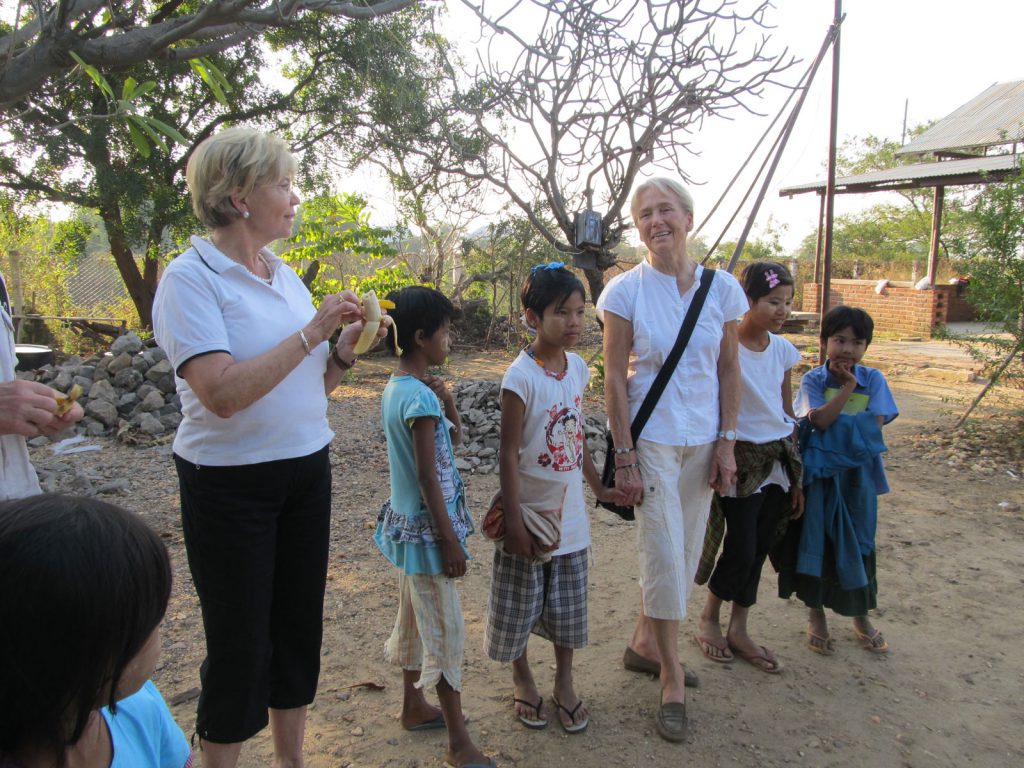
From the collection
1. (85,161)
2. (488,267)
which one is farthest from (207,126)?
Result: (488,267)

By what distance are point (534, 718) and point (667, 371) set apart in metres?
1.29

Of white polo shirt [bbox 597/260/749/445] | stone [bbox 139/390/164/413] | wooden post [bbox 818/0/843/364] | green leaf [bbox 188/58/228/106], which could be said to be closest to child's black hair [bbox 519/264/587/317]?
white polo shirt [bbox 597/260/749/445]

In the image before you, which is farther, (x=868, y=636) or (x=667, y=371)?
(x=868, y=636)

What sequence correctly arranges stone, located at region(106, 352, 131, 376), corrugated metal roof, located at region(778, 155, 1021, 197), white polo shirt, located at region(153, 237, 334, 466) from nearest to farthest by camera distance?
1. white polo shirt, located at region(153, 237, 334, 466)
2. stone, located at region(106, 352, 131, 376)
3. corrugated metal roof, located at region(778, 155, 1021, 197)

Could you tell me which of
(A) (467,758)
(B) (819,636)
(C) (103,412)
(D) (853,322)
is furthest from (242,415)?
(C) (103,412)

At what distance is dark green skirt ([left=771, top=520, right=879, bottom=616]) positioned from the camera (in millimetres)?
2830

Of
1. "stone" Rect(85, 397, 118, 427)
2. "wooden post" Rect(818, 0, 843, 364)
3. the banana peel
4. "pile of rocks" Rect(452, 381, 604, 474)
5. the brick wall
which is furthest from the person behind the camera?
the brick wall

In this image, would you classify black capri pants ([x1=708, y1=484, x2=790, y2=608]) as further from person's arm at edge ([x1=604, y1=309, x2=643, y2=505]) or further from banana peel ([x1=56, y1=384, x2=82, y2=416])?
banana peel ([x1=56, y1=384, x2=82, y2=416])

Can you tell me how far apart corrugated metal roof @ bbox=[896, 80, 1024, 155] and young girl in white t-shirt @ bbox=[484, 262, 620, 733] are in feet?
47.1

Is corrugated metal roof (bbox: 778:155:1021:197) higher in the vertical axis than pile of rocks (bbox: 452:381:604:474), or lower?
higher

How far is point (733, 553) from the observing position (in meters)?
2.74

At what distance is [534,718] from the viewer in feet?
7.73

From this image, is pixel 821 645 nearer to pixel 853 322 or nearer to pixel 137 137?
pixel 853 322

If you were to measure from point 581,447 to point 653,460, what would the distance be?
26 centimetres
